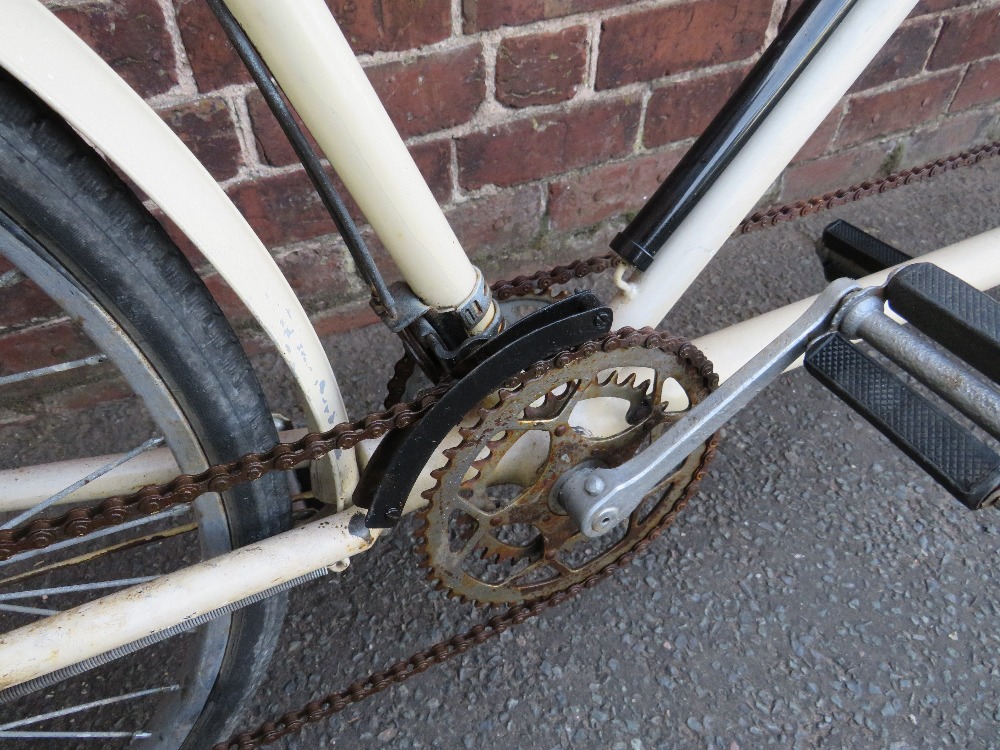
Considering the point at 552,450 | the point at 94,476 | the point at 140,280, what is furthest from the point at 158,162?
the point at 552,450

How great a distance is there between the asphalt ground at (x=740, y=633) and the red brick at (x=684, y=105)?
20.7 inches

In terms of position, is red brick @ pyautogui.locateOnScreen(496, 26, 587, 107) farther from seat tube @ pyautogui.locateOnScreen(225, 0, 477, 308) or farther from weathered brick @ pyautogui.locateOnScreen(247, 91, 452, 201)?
seat tube @ pyautogui.locateOnScreen(225, 0, 477, 308)

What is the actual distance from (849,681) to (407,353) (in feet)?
2.31

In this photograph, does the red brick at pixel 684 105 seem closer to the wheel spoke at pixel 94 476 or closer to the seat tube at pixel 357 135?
the seat tube at pixel 357 135

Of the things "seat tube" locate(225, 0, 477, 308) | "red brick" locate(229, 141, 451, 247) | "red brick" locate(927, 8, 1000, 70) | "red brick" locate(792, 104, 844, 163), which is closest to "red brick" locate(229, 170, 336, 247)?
"red brick" locate(229, 141, 451, 247)

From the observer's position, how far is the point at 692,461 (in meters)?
0.93

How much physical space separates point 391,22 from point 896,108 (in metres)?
1.08

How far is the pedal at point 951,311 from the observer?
67cm

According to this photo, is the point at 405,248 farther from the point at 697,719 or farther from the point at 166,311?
the point at 697,719

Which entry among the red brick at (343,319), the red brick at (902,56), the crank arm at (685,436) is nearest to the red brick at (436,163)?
the red brick at (343,319)

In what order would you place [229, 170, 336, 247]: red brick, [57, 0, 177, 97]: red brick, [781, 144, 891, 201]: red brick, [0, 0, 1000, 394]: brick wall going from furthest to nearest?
[781, 144, 891, 201]: red brick, [229, 170, 336, 247]: red brick, [0, 0, 1000, 394]: brick wall, [57, 0, 177, 97]: red brick

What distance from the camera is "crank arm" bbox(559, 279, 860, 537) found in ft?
2.52

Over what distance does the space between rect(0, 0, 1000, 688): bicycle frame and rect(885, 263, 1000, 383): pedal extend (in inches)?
7.1

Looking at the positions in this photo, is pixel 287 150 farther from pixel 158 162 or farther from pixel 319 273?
pixel 158 162
